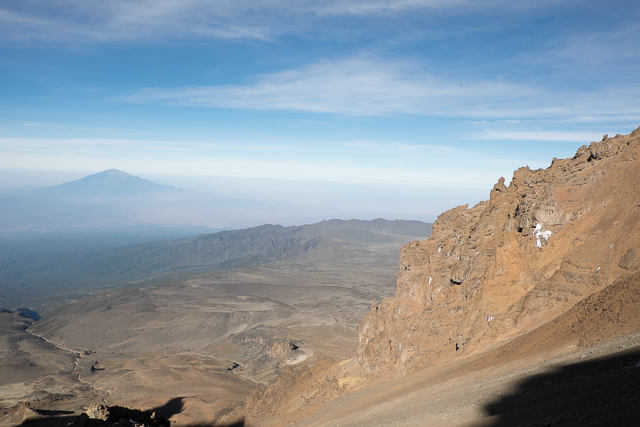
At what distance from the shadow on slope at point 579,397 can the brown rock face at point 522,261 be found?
8988mm

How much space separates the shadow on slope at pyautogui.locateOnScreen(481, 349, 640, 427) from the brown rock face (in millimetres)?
8988

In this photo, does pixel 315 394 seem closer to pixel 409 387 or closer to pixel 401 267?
pixel 409 387

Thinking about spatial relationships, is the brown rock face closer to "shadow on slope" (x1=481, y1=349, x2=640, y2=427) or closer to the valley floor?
the valley floor

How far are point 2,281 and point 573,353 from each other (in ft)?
698

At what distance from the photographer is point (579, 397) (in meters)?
12.5

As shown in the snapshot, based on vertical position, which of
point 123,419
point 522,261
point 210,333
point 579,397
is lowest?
point 210,333

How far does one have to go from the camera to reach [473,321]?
2742cm

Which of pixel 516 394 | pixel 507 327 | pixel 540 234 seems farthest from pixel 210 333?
pixel 516 394

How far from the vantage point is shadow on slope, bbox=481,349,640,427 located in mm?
10500

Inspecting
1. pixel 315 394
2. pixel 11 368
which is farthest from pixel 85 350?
pixel 315 394

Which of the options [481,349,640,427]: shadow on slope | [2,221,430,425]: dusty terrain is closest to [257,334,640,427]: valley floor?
[481,349,640,427]: shadow on slope

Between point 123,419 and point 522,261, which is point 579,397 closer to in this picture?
point 522,261

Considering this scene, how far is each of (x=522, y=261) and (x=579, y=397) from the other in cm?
1677

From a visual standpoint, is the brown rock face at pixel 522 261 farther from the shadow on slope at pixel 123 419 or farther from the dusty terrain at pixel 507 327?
the shadow on slope at pixel 123 419
